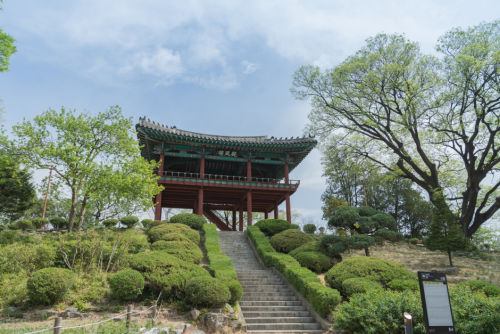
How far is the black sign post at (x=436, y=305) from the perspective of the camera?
16.1 ft

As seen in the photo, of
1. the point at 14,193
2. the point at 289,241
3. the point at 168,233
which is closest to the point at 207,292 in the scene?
the point at 168,233

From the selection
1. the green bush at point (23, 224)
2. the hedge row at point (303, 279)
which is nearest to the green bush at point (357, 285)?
the hedge row at point (303, 279)

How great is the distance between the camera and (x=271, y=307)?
9570 mm

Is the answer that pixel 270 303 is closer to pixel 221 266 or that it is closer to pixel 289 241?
pixel 221 266

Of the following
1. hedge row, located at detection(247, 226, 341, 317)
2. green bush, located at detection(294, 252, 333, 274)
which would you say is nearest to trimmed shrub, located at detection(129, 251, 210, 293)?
hedge row, located at detection(247, 226, 341, 317)

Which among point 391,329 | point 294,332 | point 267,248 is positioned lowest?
point 294,332

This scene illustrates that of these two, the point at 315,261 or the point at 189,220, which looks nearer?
the point at 315,261

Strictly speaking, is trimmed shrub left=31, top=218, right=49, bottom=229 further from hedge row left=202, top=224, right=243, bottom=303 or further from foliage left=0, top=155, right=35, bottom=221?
hedge row left=202, top=224, right=243, bottom=303

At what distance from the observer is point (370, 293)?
24.7 feet

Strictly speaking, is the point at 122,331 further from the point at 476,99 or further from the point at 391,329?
the point at 476,99

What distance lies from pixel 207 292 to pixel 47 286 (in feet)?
12.4

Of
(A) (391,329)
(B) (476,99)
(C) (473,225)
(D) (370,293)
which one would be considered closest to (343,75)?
(B) (476,99)

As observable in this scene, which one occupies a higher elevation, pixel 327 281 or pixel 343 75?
pixel 343 75

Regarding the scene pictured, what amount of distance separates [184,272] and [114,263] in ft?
9.23
